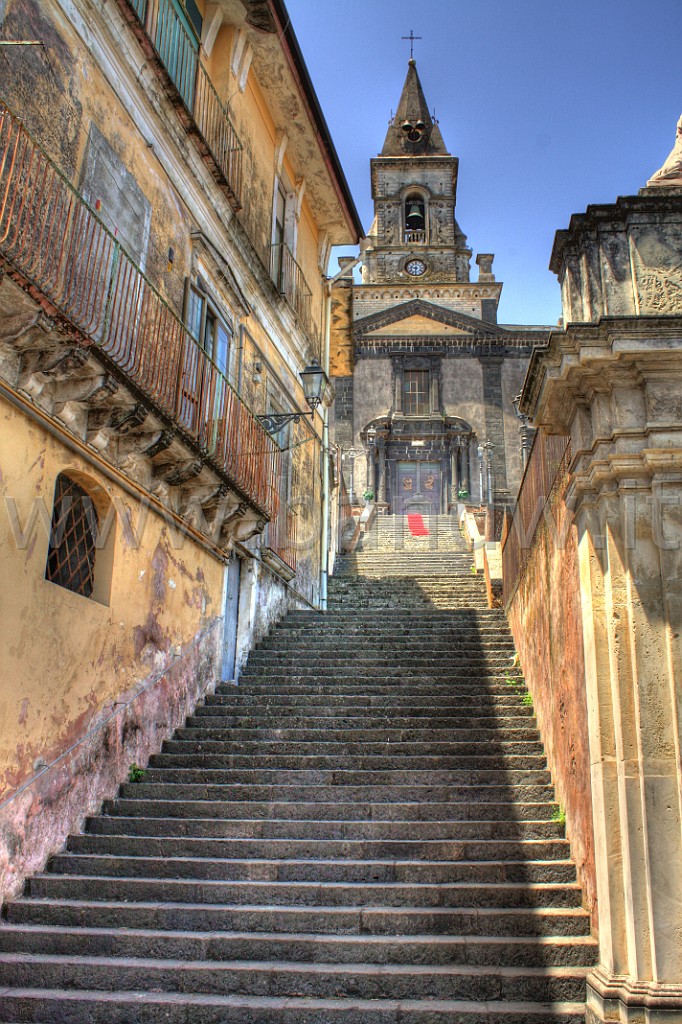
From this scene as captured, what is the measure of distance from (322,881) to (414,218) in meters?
41.2

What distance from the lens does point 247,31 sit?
12266mm

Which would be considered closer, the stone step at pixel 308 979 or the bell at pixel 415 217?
the stone step at pixel 308 979

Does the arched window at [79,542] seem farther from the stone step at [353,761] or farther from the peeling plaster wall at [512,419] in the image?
the peeling plaster wall at [512,419]

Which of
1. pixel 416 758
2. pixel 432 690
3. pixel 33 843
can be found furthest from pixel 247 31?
pixel 33 843

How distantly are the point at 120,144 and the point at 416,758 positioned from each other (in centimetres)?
684

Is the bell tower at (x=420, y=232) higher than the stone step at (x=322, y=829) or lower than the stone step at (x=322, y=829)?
higher

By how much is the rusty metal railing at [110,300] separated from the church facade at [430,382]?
73.5ft

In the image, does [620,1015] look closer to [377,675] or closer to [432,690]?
[432,690]

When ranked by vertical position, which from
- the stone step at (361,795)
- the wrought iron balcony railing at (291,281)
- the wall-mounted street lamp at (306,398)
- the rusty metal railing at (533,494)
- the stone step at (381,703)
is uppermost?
the wrought iron balcony railing at (291,281)

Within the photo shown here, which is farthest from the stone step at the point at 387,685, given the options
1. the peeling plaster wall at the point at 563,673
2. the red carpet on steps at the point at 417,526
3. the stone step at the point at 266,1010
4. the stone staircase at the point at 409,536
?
the red carpet on steps at the point at 417,526

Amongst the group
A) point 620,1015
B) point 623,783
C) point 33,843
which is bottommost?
point 620,1015

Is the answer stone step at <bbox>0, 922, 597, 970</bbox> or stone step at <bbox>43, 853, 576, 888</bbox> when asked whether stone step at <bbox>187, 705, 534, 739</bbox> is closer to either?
stone step at <bbox>43, 853, 576, 888</bbox>

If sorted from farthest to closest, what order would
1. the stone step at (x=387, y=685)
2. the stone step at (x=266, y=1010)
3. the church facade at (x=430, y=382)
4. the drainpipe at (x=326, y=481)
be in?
the church facade at (x=430, y=382)
the drainpipe at (x=326, y=481)
the stone step at (x=387, y=685)
the stone step at (x=266, y=1010)

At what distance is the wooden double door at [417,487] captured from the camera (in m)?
34.2
